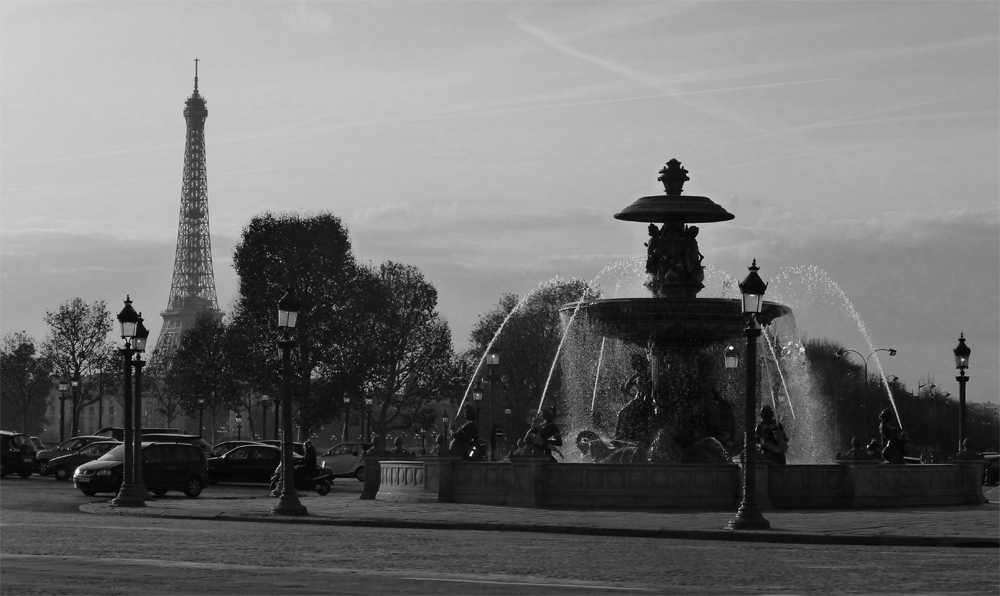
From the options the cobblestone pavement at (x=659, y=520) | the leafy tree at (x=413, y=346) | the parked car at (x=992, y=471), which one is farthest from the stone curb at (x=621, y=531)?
the leafy tree at (x=413, y=346)

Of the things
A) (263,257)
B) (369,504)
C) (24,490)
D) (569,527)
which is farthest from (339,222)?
(569,527)

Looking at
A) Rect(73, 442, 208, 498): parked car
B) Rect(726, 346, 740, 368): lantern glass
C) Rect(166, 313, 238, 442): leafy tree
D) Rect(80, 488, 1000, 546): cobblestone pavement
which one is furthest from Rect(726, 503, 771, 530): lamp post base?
Rect(166, 313, 238, 442): leafy tree

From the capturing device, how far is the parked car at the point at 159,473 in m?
39.3

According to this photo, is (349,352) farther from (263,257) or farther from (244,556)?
(244,556)

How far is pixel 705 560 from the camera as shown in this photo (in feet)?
58.2

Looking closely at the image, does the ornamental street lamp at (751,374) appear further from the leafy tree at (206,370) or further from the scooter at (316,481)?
the leafy tree at (206,370)

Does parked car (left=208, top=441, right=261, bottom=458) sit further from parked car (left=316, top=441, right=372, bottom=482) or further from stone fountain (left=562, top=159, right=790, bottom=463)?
stone fountain (left=562, top=159, right=790, bottom=463)

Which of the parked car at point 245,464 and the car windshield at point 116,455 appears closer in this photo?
the car windshield at point 116,455

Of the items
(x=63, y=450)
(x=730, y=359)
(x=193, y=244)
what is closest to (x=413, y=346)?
(x=63, y=450)

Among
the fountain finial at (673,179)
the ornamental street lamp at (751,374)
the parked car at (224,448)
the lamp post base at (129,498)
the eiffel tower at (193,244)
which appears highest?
the eiffel tower at (193,244)

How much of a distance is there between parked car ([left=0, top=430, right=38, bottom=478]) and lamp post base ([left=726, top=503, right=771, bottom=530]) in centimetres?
3838

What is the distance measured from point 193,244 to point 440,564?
18311 cm

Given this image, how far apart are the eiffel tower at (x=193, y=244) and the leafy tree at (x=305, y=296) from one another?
390 feet

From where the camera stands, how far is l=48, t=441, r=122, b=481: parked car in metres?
52.4
